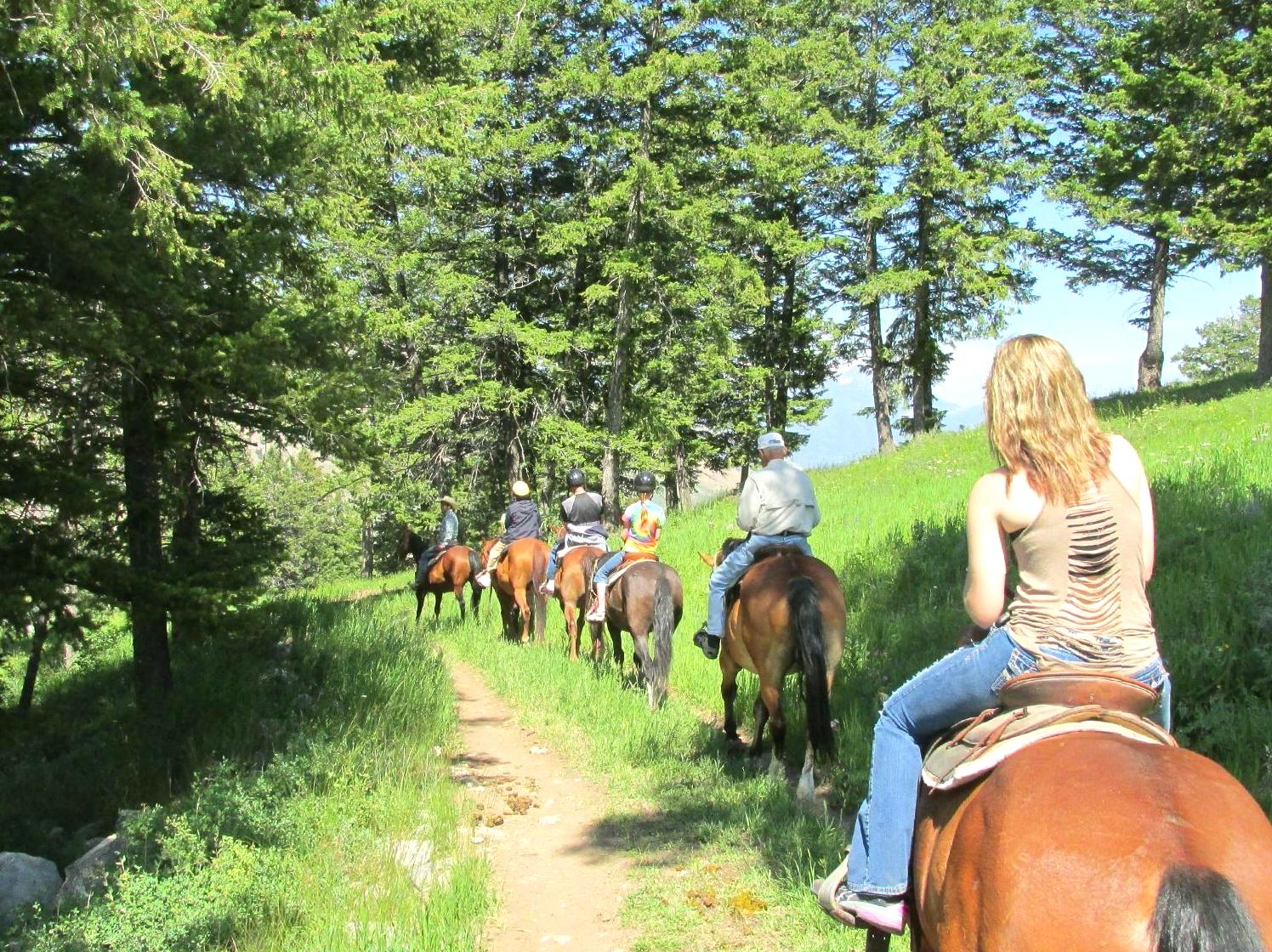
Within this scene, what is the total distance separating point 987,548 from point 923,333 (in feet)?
105

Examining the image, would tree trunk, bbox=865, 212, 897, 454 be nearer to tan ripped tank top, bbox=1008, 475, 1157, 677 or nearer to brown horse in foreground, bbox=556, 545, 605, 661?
brown horse in foreground, bbox=556, 545, 605, 661

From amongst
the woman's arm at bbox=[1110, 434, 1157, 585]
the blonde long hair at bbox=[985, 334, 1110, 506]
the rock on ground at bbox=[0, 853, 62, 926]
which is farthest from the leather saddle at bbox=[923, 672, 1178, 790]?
the rock on ground at bbox=[0, 853, 62, 926]

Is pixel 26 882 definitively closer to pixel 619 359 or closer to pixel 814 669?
pixel 814 669

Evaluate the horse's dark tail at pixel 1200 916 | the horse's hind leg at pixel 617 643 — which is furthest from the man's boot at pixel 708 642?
the horse's dark tail at pixel 1200 916

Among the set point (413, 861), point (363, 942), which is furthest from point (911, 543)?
point (363, 942)

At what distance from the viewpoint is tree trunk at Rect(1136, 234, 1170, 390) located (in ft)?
94.8

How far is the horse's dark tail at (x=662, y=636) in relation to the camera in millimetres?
9664

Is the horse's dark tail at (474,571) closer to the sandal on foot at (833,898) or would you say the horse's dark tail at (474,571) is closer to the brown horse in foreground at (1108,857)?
the sandal on foot at (833,898)

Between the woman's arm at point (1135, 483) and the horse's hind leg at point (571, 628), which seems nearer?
the woman's arm at point (1135, 483)

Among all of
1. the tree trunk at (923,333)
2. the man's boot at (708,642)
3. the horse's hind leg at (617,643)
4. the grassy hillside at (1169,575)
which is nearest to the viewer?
the grassy hillside at (1169,575)

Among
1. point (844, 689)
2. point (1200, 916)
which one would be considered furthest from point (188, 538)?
point (1200, 916)

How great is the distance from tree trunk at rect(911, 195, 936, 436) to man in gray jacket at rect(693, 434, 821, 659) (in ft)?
85.7

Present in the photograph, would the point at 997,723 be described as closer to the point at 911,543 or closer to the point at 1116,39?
the point at 911,543

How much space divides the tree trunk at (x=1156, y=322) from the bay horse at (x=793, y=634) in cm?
2480
